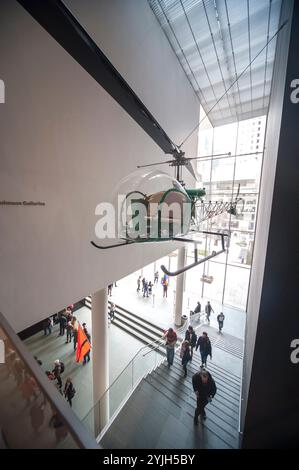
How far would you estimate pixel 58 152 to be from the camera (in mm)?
2783

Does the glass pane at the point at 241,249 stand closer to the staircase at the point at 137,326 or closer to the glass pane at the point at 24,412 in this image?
the staircase at the point at 137,326

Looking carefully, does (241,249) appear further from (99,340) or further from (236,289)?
(99,340)

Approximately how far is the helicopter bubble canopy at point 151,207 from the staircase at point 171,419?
13.4 ft

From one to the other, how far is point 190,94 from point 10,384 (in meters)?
9.14

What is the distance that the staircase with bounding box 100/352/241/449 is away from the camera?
11.7 ft

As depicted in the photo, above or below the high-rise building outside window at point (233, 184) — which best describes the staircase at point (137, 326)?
below

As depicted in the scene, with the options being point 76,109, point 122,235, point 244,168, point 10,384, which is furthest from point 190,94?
point 10,384

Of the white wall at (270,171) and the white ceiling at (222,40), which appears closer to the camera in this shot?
the white wall at (270,171)

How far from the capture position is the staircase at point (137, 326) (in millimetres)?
8579

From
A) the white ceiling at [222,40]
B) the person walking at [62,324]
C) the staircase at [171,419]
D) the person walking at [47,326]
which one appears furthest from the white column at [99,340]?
the white ceiling at [222,40]

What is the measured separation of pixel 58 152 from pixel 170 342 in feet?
17.6

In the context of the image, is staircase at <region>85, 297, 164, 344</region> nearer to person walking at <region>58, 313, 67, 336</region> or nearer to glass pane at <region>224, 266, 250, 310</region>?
person walking at <region>58, 313, 67, 336</region>

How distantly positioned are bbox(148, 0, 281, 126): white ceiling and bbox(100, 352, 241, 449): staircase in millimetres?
9095
